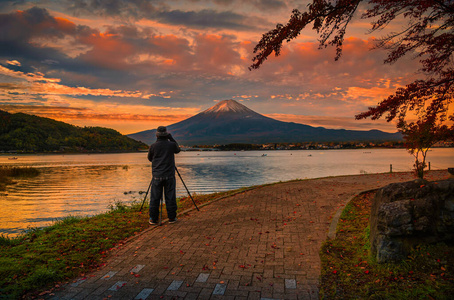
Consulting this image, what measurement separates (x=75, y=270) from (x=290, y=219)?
5.41 meters

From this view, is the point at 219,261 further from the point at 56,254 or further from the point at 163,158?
the point at 163,158

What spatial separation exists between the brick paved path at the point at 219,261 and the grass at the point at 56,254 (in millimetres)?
409

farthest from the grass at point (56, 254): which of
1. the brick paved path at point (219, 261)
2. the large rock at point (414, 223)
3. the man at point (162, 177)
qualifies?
the large rock at point (414, 223)

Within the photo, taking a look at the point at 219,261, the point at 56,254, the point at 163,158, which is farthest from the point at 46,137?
the point at 219,261

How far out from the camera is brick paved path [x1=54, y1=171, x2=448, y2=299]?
3934mm

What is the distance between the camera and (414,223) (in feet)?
14.1

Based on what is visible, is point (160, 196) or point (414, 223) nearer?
point (414, 223)

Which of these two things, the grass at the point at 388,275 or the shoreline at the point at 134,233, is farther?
the shoreline at the point at 134,233

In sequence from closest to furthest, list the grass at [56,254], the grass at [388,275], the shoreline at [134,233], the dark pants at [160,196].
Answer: the grass at [388,275], the grass at [56,254], the shoreline at [134,233], the dark pants at [160,196]

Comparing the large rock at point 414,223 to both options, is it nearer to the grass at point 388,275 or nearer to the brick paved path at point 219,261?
the grass at point 388,275

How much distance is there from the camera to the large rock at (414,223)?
14.0 feet

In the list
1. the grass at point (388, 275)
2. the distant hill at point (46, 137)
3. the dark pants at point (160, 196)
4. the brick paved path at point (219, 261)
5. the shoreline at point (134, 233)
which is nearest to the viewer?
the grass at point (388, 275)

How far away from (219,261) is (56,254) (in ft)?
11.3

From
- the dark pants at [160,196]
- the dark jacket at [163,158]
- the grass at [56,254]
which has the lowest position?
the grass at [56,254]
